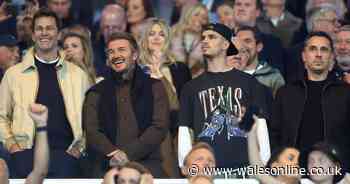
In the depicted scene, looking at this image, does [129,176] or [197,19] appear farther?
[197,19]

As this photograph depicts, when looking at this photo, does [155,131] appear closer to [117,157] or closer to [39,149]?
[117,157]

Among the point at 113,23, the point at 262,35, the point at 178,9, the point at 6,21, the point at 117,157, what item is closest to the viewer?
the point at 117,157

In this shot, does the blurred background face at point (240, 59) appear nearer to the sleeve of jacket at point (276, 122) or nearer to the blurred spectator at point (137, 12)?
the sleeve of jacket at point (276, 122)

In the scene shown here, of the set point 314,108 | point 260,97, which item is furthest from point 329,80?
point 260,97

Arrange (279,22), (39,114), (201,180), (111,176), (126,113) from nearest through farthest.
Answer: (39,114)
(201,180)
(111,176)
(126,113)
(279,22)

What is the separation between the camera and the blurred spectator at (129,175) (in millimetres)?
12672

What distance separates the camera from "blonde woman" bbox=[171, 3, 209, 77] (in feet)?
54.7

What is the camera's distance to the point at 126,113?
47.4ft

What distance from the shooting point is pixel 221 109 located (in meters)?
14.0

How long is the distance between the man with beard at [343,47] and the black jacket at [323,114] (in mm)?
1291

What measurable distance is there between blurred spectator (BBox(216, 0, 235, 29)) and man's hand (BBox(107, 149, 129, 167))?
3.58m

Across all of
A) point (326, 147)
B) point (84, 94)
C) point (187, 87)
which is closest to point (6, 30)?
point (84, 94)

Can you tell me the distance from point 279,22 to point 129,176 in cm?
549

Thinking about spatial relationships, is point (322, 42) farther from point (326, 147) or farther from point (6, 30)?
point (6, 30)
